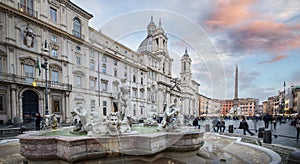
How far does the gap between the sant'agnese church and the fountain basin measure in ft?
7.26

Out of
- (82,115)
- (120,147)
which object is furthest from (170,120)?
(82,115)

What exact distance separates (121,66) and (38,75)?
19.2m

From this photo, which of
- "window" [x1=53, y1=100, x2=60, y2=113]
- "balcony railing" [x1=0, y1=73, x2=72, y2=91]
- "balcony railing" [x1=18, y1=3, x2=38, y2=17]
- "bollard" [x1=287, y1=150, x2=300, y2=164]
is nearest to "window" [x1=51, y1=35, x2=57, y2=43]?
"balcony railing" [x1=18, y1=3, x2=38, y2=17]

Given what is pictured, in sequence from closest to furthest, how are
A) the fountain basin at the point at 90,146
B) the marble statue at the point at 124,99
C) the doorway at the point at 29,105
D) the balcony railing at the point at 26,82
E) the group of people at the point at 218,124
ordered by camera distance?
the fountain basin at the point at 90,146 < the marble statue at the point at 124,99 < the group of people at the point at 218,124 < the balcony railing at the point at 26,82 < the doorway at the point at 29,105

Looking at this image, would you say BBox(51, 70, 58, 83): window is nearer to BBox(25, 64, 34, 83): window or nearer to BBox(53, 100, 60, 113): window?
BBox(25, 64, 34, 83): window

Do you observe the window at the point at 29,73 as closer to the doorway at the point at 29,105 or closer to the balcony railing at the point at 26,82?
the balcony railing at the point at 26,82

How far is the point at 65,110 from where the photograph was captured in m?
25.4

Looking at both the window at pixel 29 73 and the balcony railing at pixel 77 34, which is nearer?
the window at pixel 29 73

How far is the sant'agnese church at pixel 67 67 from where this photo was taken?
991 cm

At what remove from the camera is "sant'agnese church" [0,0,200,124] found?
32.5 feet

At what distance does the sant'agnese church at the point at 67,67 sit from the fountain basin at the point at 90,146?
221 cm

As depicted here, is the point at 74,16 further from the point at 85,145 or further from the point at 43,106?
→ the point at 85,145

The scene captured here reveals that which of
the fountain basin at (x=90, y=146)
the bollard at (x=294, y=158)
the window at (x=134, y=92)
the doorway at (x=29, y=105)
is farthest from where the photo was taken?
the doorway at (x=29, y=105)

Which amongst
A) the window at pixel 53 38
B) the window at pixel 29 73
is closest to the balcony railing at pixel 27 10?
the window at pixel 53 38
